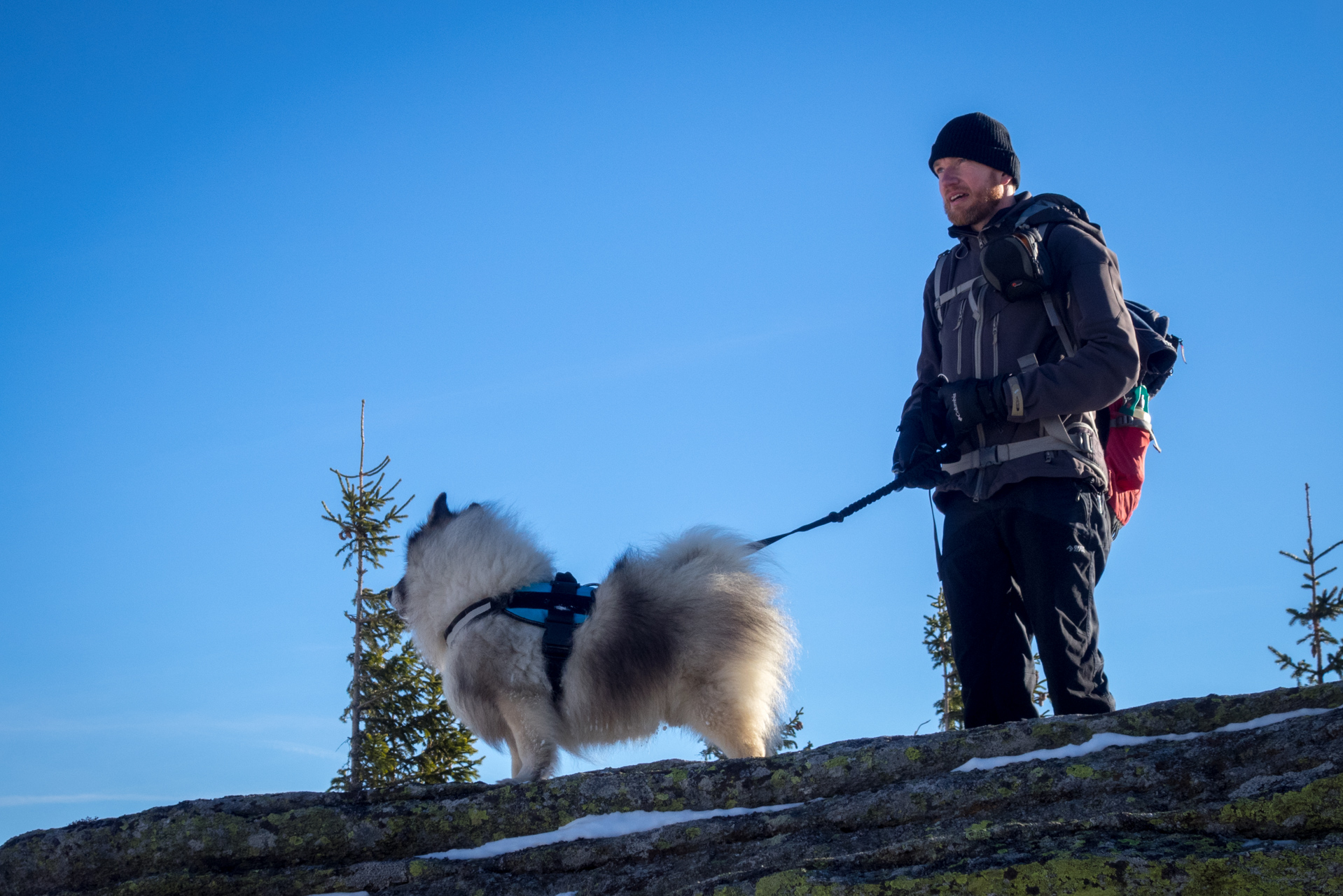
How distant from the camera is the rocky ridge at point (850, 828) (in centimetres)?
269

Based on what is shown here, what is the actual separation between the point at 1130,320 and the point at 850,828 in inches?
93.5

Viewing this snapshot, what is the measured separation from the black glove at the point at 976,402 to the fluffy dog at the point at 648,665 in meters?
2.34

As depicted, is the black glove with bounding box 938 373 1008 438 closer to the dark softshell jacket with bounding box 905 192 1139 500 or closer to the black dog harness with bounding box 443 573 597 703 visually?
the dark softshell jacket with bounding box 905 192 1139 500

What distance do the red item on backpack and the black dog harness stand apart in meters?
3.17

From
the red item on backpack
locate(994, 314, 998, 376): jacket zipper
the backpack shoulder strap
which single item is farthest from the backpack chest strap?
the backpack shoulder strap

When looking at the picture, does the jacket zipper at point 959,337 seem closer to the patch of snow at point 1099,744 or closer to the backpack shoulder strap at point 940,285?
the backpack shoulder strap at point 940,285

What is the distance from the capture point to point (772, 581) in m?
6.60

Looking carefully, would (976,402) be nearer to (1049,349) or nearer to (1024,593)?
(1049,349)

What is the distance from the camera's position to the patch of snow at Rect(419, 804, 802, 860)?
4020 millimetres

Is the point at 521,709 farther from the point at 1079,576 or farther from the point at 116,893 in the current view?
the point at 1079,576

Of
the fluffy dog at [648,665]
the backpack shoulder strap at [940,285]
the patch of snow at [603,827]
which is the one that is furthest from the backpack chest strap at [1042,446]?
the fluffy dog at [648,665]

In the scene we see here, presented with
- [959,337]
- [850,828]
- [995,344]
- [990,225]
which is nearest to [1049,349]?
[995,344]

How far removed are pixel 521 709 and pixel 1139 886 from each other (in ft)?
14.2

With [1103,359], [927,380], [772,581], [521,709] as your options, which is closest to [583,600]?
[521,709]
